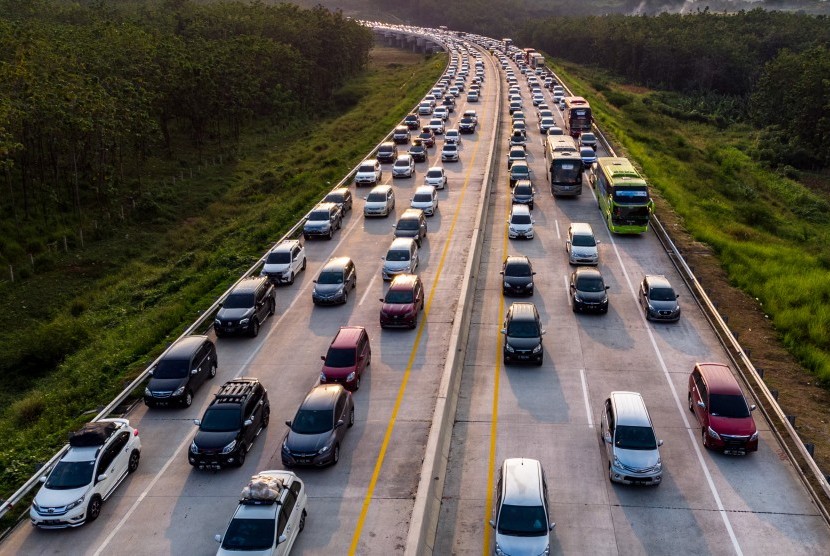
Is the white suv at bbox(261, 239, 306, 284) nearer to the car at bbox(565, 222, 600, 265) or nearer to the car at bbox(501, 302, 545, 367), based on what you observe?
the car at bbox(501, 302, 545, 367)

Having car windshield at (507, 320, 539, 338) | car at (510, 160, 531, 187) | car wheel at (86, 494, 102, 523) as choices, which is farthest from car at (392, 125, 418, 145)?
car wheel at (86, 494, 102, 523)

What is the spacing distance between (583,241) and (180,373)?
72.7 ft

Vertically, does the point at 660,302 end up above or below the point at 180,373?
above

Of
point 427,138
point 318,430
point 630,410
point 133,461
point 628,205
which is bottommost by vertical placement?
point 133,461

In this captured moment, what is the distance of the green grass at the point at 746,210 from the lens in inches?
1350

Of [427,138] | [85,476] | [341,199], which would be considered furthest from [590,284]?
[427,138]

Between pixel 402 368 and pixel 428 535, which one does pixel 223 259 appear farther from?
pixel 428 535

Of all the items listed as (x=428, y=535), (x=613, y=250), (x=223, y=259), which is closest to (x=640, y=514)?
(x=428, y=535)

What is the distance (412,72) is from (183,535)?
428 feet

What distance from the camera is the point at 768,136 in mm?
94250

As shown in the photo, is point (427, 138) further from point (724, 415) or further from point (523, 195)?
point (724, 415)

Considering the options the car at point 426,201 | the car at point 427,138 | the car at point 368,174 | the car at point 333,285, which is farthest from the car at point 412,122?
the car at point 333,285

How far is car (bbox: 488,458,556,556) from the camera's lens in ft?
59.1

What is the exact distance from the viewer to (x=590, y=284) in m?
34.1
